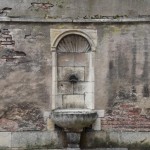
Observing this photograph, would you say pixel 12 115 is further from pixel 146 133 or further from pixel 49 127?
pixel 146 133

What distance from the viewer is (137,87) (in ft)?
30.8

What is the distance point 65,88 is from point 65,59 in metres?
0.54

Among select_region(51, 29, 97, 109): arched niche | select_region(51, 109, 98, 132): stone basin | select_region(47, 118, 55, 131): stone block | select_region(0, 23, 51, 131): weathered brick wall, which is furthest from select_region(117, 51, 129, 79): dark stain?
select_region(47, 118, 55, 131): stone block

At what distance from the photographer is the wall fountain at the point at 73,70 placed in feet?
30.8

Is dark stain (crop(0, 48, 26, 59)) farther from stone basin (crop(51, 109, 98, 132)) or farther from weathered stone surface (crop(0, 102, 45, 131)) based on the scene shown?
stone basin (crop(51, 109, 98, 132))

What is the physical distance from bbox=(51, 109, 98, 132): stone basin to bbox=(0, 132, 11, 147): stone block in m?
0.90

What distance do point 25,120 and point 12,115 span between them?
0.25 meters

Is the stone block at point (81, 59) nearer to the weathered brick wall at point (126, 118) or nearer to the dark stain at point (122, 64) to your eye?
the dark stain at point (122, 64)

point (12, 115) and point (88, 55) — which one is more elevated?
point (88, 55)

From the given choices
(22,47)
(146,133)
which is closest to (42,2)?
(22,47)

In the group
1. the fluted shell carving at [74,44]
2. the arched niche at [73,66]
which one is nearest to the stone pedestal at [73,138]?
the arched niche at [73,66]

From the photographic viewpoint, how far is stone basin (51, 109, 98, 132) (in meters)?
8.89

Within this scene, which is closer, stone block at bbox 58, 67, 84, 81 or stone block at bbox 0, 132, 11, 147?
stone block at bbox 0, 132, 11, 147

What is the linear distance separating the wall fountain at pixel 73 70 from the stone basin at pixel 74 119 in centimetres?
23
